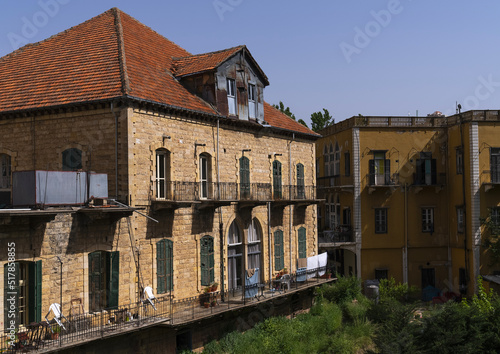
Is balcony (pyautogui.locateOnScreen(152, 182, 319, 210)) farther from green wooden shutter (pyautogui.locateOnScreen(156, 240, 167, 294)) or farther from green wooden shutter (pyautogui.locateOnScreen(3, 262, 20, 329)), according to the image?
green wooden shutter (pyautogui.locateOnScreen(3, 262, 20, 329))

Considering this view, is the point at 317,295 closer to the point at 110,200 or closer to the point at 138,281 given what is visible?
the point at 138,281

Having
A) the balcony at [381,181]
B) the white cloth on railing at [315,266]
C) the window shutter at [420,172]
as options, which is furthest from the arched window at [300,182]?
the window shutter at [420,172]

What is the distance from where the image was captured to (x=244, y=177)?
1089 inches

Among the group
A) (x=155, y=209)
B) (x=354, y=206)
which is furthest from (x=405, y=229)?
(x=155, y=209)

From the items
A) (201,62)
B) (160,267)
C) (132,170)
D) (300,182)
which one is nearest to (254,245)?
(300,182)

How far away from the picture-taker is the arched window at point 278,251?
2953cm

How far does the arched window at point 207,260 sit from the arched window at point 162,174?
10.0 ft

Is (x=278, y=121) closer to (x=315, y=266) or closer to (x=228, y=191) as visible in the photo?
(x=228, y=191)

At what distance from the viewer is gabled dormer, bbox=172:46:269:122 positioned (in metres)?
25.8

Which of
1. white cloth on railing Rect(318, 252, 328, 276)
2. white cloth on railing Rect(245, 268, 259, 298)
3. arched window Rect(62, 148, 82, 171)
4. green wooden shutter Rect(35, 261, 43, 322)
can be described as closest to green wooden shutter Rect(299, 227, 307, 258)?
white cloth on railing Rect(318, 252, 328, 276)

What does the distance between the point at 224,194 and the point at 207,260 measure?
3.02 m

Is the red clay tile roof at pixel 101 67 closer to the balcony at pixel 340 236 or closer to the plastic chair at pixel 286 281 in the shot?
the plastic chair at pixel 286 281

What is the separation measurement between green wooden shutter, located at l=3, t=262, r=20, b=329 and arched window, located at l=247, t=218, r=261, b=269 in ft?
41.4

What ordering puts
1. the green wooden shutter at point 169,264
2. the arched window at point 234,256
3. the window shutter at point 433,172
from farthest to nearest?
the window shutter at point 433,172 < the arched window at point 234,256 < the green wooden shutter at point 169,264
